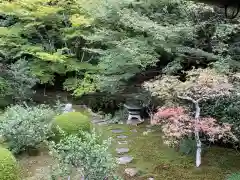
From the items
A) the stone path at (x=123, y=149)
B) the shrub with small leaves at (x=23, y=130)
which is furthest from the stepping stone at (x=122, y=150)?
the shrub with small leaves at (x=23, y=130)

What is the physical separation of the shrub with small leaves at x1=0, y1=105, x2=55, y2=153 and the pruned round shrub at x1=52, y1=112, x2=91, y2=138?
18 centimetres

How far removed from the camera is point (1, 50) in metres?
9.77

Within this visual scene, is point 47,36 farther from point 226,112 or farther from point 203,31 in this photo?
point 226,112

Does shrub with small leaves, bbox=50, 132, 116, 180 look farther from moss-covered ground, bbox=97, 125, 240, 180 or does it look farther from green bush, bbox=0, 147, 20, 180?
moss-covered ground, bbox=97, 125, 240, 180

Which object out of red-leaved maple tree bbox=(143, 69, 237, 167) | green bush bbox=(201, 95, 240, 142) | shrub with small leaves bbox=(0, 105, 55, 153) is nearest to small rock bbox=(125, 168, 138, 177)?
red-leaved maple tree bbox=(143, 69, 237, 167)

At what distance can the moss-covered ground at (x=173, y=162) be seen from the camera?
525cm

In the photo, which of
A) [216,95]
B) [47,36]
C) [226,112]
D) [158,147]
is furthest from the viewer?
[47,36]

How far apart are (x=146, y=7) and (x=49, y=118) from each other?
3.36 meters

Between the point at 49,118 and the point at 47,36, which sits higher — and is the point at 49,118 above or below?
below

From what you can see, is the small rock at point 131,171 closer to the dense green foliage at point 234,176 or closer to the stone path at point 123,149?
the stone path at point 123,149

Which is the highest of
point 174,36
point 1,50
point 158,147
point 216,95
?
point 174,36

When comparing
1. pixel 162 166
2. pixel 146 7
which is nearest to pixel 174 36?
pixel 146 7

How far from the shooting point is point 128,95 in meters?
8.98

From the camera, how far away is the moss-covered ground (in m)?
5.25
